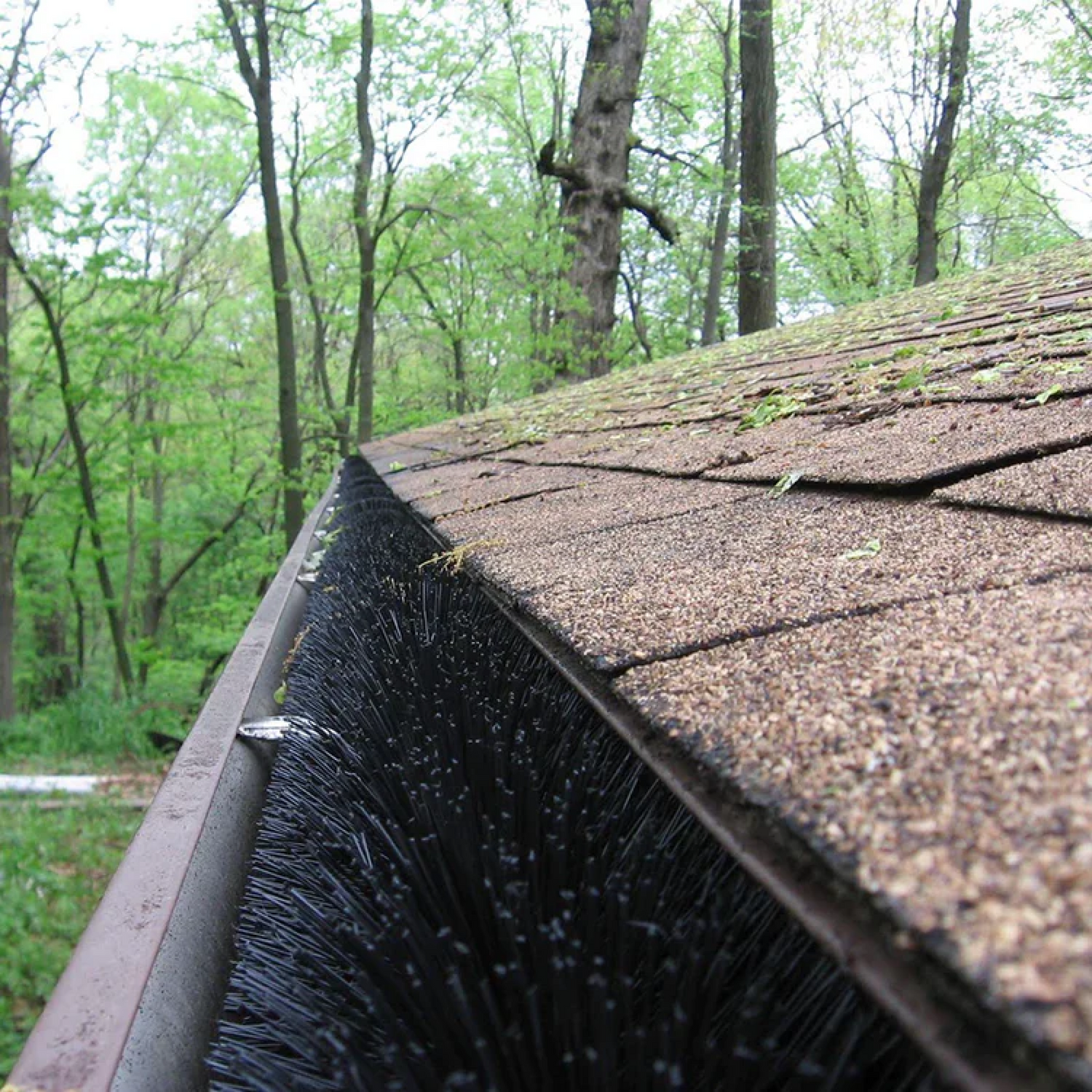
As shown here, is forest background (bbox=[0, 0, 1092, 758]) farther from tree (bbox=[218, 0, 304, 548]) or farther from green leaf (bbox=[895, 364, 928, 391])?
green leaf (bbox=[895, 364, 928, 391])

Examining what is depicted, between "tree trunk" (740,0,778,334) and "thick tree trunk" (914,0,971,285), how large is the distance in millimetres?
4014

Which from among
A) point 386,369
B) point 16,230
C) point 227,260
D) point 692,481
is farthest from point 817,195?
point 692,481

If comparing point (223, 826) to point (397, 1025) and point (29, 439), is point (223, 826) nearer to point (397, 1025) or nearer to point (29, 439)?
point (397, 1025)

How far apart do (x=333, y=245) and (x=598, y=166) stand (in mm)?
11148

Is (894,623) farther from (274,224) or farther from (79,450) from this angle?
(79,450)

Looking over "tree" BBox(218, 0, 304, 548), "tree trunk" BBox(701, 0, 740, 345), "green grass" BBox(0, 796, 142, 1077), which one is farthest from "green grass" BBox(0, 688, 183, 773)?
"tree trunk" BBox(701, 0, 740, 345)

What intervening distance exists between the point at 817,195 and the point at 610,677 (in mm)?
25937

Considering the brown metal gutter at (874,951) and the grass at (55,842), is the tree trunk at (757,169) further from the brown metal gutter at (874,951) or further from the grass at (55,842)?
the brown metal gutter at (874,951)

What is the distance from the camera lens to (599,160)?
1184cm

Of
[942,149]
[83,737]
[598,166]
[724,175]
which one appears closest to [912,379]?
[598,166]

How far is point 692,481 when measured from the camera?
1.70m

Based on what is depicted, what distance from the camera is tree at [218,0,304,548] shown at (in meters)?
11.3

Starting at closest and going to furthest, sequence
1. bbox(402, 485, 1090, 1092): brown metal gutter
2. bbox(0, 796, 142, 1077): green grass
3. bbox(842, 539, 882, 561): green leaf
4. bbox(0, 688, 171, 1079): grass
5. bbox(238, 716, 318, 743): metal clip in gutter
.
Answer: bbox(402, 485, 1090, 1092): brown metal gutter < bbox(842, 539, 882, 561): green leaf < bbox(238, 716, 318, 743): metal clip in gutter < bbox(0, 796, 142, 1077): green grass < bbox(0, 688, 171, 1079): grass

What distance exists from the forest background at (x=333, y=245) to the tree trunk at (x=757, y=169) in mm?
1822
